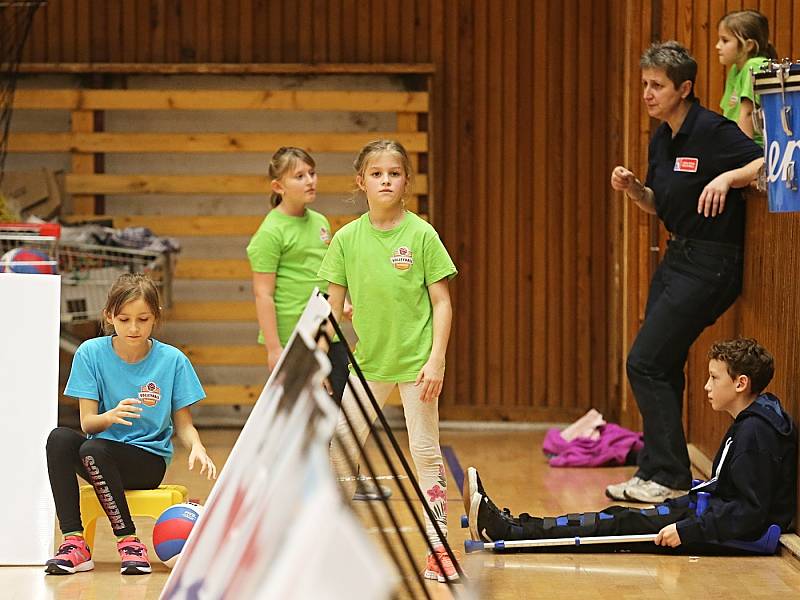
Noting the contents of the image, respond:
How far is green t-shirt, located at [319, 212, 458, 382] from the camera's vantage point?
14.4ft

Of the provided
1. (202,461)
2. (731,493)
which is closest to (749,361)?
(731,493)

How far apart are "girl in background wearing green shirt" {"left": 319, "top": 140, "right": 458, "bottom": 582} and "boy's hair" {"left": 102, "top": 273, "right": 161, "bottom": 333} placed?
2.30 feet

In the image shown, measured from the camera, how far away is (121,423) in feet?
14.2

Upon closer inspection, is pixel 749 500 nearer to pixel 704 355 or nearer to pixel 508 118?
pixel 704 355

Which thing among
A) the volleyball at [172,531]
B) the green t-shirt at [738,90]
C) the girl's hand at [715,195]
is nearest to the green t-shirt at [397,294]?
the volleyball at [172,531]

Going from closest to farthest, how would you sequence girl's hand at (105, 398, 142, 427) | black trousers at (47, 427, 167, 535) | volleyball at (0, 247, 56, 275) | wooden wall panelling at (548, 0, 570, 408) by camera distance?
girl's hand at (105, 398, 142, 427)
black trousers at (47, 427, 167, 535)
volleyball at (0, 247, 56, 275)
wooden wall panelling at (548, 0, 570, 408)

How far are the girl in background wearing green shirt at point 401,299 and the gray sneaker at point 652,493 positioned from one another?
4.30 feet

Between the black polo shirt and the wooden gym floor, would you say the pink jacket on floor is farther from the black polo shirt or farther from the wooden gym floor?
the black polo shirt

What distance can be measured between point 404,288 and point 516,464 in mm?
2486

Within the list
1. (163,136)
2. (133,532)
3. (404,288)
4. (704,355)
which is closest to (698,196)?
(704,355)

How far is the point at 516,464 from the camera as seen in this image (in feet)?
21.8

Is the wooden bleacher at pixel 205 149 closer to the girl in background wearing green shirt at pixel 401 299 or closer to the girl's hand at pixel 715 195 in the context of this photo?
the girl's hand at pixel 715 195

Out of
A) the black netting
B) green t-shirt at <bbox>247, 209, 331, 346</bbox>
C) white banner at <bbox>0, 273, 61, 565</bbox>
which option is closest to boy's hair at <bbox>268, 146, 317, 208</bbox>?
green t-shirt at <bbox>247, 209, 331, 346</bbox>

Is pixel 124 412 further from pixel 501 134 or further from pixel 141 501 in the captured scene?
pixel 501 134
